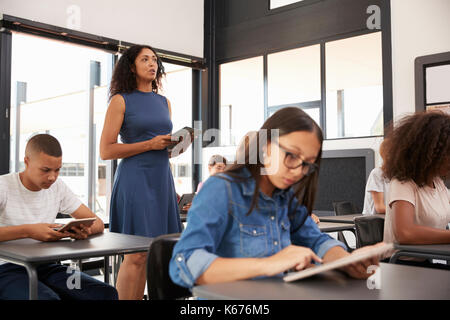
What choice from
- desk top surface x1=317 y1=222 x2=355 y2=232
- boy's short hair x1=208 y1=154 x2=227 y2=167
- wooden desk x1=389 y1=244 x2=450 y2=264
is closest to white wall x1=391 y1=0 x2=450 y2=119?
boy's short hair x1=208 y1=154 x2=227 y2=167

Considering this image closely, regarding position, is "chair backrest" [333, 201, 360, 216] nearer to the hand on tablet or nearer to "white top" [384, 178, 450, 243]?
"white top" [384, 178, 450, 243]

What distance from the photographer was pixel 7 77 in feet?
15.3

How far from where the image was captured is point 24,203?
2166 millimetres

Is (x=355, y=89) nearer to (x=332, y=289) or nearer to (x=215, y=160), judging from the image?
(x=215, y=160)

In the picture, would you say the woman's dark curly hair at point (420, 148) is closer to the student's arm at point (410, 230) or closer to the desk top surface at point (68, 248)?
the student's arm at point (410, 230)

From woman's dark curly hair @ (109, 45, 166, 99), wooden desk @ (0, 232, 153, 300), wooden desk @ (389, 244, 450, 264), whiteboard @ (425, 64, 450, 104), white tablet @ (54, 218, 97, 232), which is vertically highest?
whiteboard @ (425, 64, 450, 104)

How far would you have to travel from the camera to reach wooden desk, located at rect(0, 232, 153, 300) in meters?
1.61

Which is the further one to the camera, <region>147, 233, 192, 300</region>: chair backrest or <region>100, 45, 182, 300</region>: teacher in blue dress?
<region>100, 45, 182, 300</region>: teacher in blue dress

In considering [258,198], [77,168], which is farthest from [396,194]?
[77,168]

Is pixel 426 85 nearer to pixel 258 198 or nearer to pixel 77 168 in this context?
pixel 77 168

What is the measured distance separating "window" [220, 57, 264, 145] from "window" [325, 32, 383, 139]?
1.04 metres

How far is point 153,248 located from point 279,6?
5.32 meters

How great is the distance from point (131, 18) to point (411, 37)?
9.96 feet

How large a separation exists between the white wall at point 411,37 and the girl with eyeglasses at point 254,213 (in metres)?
3.84
